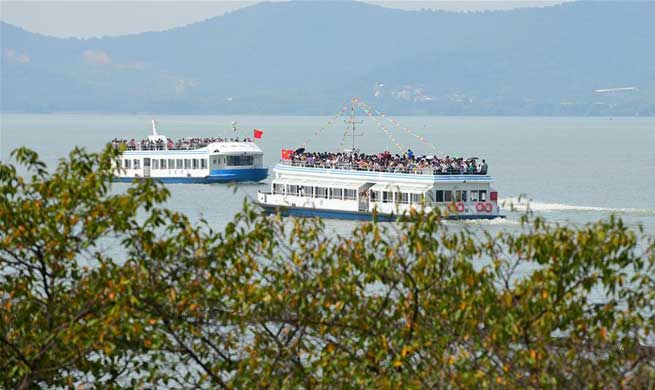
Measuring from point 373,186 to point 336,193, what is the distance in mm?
2569

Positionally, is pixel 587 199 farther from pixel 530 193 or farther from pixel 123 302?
pixel 123 302

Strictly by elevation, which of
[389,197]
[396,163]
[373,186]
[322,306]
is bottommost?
[389,197]

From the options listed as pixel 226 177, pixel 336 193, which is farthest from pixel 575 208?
pixel 226 177

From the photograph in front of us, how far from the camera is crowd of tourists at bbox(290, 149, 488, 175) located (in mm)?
64188

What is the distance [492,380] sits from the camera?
17562 millimetres

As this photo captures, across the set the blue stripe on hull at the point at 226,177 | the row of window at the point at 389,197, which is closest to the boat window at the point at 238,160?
the blue stripe on hull at the point at 226,177

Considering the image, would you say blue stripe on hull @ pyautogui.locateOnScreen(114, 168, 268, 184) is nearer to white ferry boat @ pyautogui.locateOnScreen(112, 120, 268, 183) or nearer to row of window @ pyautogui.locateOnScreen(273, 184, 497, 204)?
white ferry boat @ pyautogui.locateOnScreen(112, 120, 268, 183)

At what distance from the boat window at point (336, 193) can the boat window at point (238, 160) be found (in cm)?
2910

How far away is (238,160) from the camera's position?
3868 inches

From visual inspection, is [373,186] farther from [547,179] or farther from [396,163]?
[547,179]

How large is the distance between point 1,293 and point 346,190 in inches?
1901

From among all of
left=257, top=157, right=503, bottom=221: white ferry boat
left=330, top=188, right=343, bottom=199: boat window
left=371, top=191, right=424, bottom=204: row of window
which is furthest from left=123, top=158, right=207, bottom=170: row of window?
left=371, top=191, right=424, bottom=204: row of window

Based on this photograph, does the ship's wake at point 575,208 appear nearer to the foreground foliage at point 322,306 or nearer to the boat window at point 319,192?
the boat window at point 319,192

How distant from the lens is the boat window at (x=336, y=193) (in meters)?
69.2
